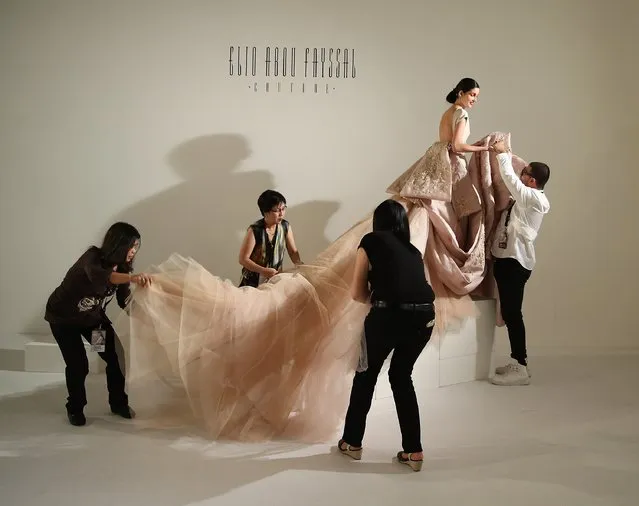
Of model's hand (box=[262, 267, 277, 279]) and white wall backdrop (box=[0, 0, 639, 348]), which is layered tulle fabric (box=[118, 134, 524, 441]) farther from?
white wall backdrop (box=[0, 0, 639, 348])

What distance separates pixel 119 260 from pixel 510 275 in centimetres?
249

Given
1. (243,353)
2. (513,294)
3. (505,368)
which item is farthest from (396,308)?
(505,368)

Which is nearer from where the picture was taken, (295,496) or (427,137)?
(295,496)

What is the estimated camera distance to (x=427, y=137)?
580 cm

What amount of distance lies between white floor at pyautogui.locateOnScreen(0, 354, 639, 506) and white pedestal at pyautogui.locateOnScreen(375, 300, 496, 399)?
23 cm

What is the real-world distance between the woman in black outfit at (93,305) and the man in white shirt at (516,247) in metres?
2.30

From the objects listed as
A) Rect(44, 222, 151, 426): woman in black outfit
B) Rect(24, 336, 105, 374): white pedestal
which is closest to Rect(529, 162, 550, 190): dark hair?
Rect(44, 222, 151, 426): woman in black outfit

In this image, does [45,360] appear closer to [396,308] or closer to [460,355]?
[460,355]

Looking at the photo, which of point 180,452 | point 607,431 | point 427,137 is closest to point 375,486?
point 180,452

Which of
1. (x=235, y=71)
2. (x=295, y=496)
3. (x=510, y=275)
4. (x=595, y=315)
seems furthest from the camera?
(x=595, y=315)

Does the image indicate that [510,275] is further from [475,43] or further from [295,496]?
[295,496]

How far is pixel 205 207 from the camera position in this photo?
5.70 m

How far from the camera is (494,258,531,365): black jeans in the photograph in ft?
15.9

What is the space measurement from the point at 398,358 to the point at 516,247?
1.84 meters
